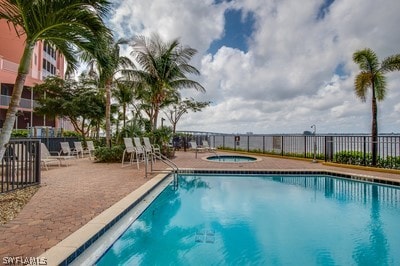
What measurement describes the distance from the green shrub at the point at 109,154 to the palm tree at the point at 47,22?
6.49 meters

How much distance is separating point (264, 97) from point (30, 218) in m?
14.5

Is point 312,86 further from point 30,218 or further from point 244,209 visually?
point 30,218

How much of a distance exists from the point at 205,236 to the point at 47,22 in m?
4.15

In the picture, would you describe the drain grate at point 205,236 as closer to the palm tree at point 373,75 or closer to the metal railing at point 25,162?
the metal railing at point 25,162

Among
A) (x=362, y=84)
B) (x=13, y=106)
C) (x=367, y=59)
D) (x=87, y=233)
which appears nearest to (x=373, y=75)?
(x=362, y=84)

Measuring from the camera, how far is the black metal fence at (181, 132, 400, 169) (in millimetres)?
8828

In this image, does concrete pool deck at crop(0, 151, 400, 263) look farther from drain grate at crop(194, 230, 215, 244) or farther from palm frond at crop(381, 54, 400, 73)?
palm frond at crop(381, 54, 400, 73)

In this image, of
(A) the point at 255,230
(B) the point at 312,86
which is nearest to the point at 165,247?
(A) the point at 255,230

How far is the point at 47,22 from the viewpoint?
13.4 feet

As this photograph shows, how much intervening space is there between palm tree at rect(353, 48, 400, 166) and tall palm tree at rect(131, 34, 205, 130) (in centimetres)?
814

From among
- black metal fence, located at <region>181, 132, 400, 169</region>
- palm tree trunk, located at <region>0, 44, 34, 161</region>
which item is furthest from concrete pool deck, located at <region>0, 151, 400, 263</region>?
black metal fence, located at <region>181, 132, 400, 169</region>

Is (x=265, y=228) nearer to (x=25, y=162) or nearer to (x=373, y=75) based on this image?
(x=25, y=162)

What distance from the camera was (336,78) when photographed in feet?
45.6

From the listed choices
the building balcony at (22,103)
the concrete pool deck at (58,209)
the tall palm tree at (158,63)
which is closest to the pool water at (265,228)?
the concrete pool deck at (58,209)
